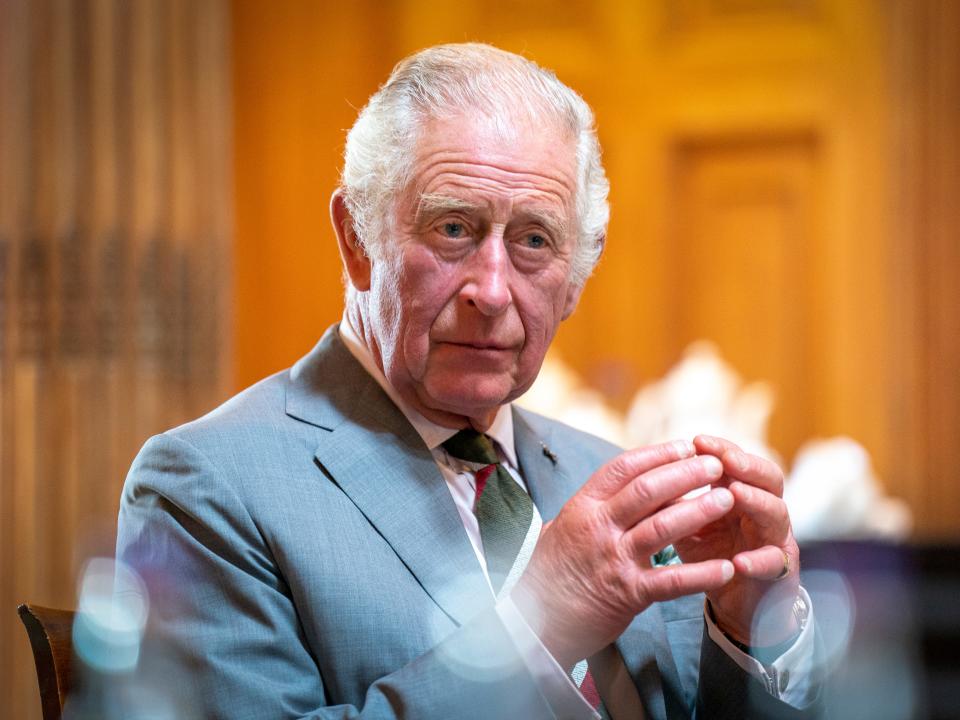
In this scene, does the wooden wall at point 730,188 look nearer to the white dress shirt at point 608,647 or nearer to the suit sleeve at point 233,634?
the white dress shirt at point 608,647

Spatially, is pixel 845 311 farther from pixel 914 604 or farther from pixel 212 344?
pixel 212 344

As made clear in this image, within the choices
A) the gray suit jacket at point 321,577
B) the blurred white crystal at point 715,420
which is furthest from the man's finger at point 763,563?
the blurred white crystal at point 715,420

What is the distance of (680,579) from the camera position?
1164mm

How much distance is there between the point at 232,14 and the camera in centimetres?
367

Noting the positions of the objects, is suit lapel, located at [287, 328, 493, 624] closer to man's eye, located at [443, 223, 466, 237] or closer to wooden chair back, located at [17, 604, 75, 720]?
man's eye, located at [443, 223, 466, 237]

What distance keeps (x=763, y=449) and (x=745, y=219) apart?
31.6 inches

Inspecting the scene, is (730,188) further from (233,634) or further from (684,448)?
(233,634)

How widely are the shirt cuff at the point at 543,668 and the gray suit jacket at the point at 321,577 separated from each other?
12 mm

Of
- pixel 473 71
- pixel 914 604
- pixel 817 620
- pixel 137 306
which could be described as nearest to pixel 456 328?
pixel 473 71

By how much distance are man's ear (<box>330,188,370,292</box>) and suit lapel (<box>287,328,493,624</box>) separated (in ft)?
0.39

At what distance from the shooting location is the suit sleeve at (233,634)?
1.18 meters

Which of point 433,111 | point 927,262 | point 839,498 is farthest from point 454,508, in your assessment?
point 927,262

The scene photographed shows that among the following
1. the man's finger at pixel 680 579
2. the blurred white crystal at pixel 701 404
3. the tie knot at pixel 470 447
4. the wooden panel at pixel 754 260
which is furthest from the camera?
the wooden panel at pixel 754 260

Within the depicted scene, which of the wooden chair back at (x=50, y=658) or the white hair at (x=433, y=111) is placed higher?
the white hair at (x=433, y=111)
